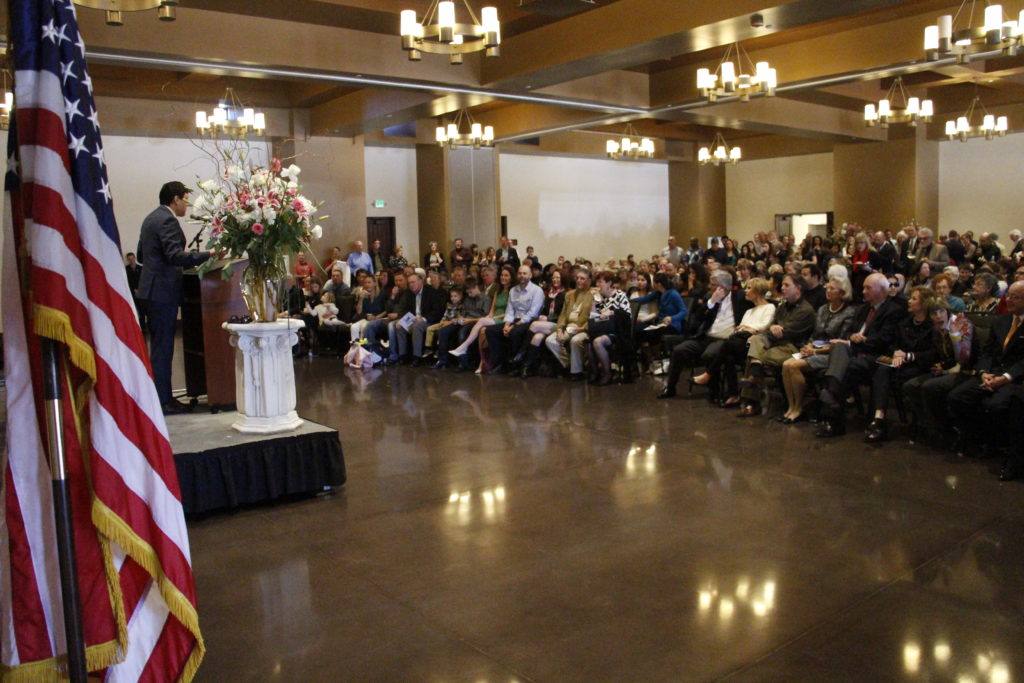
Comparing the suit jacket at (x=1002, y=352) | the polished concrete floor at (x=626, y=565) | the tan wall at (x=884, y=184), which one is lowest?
the polished concrete floor at (x=626, y=565)

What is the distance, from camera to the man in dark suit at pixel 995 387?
511cm

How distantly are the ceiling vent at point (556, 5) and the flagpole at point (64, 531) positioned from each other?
5.56 m

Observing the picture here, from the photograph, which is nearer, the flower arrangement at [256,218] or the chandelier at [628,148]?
the flower arrangement at [256,218]

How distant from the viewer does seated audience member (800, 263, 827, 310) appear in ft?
23.4

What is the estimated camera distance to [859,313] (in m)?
6.34

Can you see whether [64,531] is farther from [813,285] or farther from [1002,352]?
[813,285]

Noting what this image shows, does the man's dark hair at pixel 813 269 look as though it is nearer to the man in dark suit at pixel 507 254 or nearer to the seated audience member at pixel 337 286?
the seated audience member at pixel 337 286

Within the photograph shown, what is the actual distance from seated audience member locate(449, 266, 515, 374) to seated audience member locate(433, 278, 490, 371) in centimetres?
8

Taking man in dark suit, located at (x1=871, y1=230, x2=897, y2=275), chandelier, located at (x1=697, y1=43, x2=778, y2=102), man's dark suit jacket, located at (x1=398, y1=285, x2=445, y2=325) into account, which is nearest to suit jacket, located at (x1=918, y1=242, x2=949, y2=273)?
man in dark suit, located at (x1=871, y1=230, x2=897, y2=275)

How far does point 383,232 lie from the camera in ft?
59.6

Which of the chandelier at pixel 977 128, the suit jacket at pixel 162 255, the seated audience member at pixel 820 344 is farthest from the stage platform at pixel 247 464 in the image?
the chandelier at pixel 977 128

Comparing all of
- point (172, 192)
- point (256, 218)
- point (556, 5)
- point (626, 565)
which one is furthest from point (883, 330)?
point (172, 192)

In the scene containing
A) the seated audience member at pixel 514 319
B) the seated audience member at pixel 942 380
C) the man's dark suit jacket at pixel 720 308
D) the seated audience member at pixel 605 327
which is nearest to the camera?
the seated audience member at pixel 942 380

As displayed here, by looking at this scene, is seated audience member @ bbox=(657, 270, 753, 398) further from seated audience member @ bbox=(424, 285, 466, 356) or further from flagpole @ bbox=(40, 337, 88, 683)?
flagpole @ bbox=(40, 337, 88, 683)
